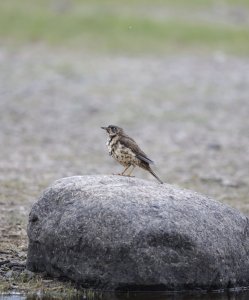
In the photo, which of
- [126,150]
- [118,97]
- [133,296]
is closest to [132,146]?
[126,150]

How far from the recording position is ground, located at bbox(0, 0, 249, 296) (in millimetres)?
→ 19844

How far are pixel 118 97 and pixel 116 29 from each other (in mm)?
12493

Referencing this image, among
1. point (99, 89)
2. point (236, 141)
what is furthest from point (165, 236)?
point (99, 89)

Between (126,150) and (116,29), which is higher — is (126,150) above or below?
below

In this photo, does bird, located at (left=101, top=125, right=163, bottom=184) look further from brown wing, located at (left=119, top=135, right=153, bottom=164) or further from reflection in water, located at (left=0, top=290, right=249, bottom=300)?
reflection in water, located at (left=0, top=290, right=249, bottom=300)

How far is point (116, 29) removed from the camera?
43.8 metres

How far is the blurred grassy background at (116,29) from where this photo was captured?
139 feet

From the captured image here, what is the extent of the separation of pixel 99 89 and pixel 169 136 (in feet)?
26.0

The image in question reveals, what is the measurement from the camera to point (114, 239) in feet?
37.0

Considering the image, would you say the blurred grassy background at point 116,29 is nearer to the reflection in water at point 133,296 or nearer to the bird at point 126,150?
the bird at point 126,150

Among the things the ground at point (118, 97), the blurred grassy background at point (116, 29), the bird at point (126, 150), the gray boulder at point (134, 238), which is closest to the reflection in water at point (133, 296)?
the gray boulder at point (134, 238)

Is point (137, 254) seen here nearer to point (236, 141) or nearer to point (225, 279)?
point (225, 279)

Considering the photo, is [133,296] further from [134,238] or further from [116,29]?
[116,29]

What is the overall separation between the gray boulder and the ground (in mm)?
590
